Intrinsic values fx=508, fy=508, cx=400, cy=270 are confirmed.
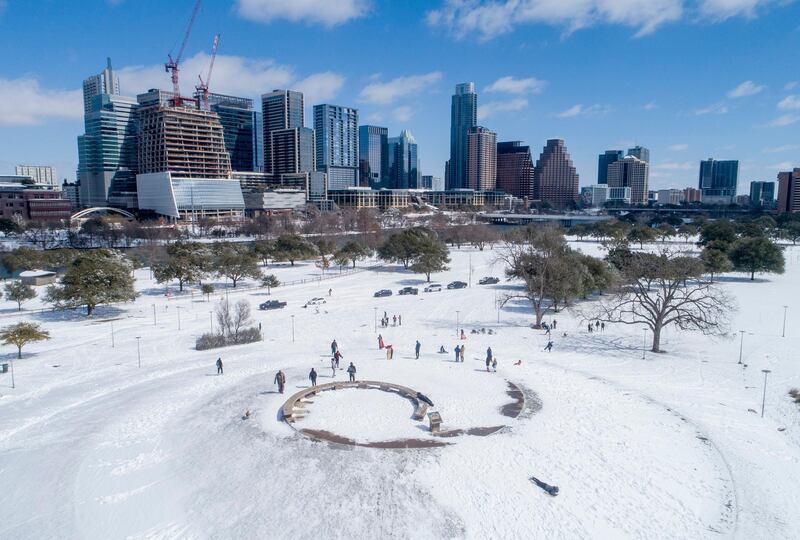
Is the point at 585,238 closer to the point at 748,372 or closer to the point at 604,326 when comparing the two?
the point at 604,326

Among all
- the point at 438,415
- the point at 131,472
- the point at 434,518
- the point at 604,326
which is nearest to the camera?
the point at 434,518

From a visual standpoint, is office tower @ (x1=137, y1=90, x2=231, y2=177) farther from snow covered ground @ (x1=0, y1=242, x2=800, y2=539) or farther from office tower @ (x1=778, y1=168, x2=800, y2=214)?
office tower @ (x1=778, y1=168, x2=800, y2=214)

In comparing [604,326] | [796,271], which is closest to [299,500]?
[604,326]

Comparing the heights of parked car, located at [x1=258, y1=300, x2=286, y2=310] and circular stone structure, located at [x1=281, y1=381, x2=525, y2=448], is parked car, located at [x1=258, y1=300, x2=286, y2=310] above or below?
above

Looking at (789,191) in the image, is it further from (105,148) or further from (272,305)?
(105,148)

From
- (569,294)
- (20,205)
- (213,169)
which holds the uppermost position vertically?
(213,169)

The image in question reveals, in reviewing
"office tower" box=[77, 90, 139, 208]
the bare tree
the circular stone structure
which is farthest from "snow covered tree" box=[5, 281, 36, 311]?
"office tower" box=[77, 90, 139, 208]


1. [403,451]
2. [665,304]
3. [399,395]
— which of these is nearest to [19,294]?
[399,395]
